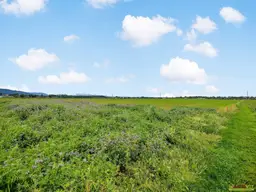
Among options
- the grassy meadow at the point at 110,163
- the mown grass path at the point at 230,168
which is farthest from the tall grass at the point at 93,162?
the mown grass path at the point at 230,168

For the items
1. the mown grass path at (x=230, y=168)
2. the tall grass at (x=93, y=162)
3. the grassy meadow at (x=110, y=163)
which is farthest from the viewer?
the mown grass path at (x=230, y=168)

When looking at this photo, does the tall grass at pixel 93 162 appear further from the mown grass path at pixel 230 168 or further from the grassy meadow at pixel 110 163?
the mown grass path at pixel 230 168

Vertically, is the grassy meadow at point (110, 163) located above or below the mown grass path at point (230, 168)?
above

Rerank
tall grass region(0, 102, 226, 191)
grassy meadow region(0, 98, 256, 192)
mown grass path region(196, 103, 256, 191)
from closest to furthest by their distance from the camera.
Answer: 1. tall grass region(0, 102, 226, 191)
2. grassy meadow region(0, 98, 256, 192)
3. mown grass path region(196, 103, 256, 191)

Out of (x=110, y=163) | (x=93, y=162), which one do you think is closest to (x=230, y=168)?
(x=110, y=163)

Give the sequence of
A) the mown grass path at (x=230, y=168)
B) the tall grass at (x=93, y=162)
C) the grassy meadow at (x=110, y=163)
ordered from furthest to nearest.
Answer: the mown grass path at (x=230, y=168) → the grassy meadow at (x=110, y=163) → the tall grass at (x=93, y=162)

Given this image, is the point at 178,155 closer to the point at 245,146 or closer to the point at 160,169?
the point at 160,169

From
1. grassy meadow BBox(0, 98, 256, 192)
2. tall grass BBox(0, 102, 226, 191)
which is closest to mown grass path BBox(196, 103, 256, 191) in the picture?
grassy meadow BBox(0, 98, 256, 192)

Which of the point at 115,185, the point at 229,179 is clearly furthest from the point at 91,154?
the point at 229,179

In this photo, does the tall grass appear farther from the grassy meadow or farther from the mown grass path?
the mown grass path

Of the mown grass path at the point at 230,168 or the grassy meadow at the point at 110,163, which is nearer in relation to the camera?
the grassy meadow at the point at 110,163

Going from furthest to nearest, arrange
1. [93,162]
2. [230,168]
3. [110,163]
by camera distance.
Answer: [230,168]
[110,163]
[93,162]

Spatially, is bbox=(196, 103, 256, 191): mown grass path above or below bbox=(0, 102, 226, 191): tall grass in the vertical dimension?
below

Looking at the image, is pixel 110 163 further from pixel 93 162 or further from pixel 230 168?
pixel 230 168
